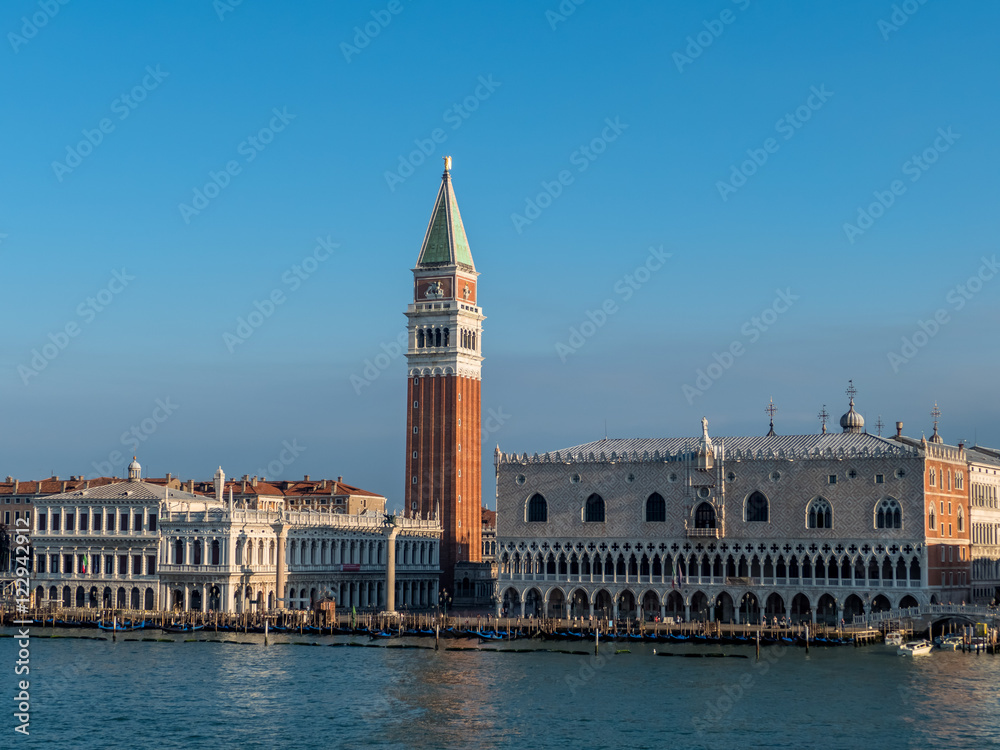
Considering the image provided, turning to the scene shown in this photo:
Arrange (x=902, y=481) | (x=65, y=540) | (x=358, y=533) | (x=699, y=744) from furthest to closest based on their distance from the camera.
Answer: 1. (x=358, y=533)
2. (x=65, y=540)
3. (x=902, y=481)
4. (x=699, y=744)

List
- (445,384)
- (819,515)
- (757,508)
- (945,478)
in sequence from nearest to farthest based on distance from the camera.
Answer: (819,515) → (945,478) → (757,508) → (445,384)

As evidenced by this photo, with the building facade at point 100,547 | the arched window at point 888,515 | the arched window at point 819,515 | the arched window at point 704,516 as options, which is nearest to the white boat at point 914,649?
the arched window at point 888,515

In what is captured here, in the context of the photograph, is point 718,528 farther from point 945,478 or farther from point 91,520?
point 91,520

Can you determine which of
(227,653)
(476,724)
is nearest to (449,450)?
(227,653)

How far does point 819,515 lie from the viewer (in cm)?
8294

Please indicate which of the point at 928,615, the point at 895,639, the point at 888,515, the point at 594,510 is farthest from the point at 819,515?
the point at 594,510

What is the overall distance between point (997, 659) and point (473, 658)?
86.3 ft

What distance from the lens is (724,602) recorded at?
86.1 m

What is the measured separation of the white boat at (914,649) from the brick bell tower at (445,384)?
44.6 m

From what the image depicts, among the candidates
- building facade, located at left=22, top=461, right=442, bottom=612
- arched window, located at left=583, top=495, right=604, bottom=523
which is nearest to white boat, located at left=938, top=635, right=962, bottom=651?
arched window, located at left=583, top=495, right=604, bottom=523

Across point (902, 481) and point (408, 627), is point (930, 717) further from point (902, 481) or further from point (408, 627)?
point (408, 627)

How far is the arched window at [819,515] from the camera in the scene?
82.5m

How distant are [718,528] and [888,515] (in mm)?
10076

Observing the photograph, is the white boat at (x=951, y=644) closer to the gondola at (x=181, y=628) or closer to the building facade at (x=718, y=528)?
the building facade at (x=718, y=528)
